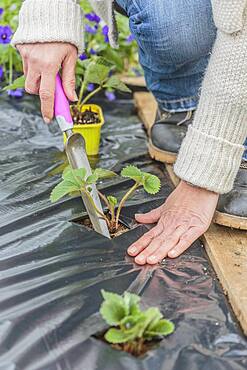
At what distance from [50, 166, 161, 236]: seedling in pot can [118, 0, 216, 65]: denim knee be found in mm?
404

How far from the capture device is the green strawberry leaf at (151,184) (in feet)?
4.56

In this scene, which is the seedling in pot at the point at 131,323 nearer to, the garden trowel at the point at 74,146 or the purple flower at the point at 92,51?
the garden trowel at the point at 74,146

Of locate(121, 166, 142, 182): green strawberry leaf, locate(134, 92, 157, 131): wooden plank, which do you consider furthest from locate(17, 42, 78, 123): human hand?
locate(134, 92, 157, 131): wooden plank

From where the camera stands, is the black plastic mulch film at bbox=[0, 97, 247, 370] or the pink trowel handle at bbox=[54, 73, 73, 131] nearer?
the black plastic mulch film at bbox=[0, 97, 247, 370]

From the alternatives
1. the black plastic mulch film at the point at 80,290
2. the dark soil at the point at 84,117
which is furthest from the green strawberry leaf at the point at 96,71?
the black plastic mulch film at the point at 80,290

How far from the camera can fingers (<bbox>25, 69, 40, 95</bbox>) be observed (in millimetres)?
1384

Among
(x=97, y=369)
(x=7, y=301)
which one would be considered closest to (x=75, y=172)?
(x=7, y=301)

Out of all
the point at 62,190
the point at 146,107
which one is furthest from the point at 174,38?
the point at 146,107

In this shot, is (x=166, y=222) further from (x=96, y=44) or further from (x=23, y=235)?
(x=96, y=44)

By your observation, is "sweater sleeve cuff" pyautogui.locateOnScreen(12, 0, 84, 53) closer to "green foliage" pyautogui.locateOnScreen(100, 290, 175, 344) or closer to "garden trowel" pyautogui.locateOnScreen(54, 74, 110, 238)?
"garden trowel" pyautogui.locateOnScreen(54, 74, 110, 238)

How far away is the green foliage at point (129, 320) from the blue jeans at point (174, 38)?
0.67m

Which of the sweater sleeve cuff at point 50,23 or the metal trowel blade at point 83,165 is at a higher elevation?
the sweater sleeve cuff at point 50,23

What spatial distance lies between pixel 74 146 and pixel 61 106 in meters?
0.12

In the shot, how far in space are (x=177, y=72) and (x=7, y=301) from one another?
0.90m
